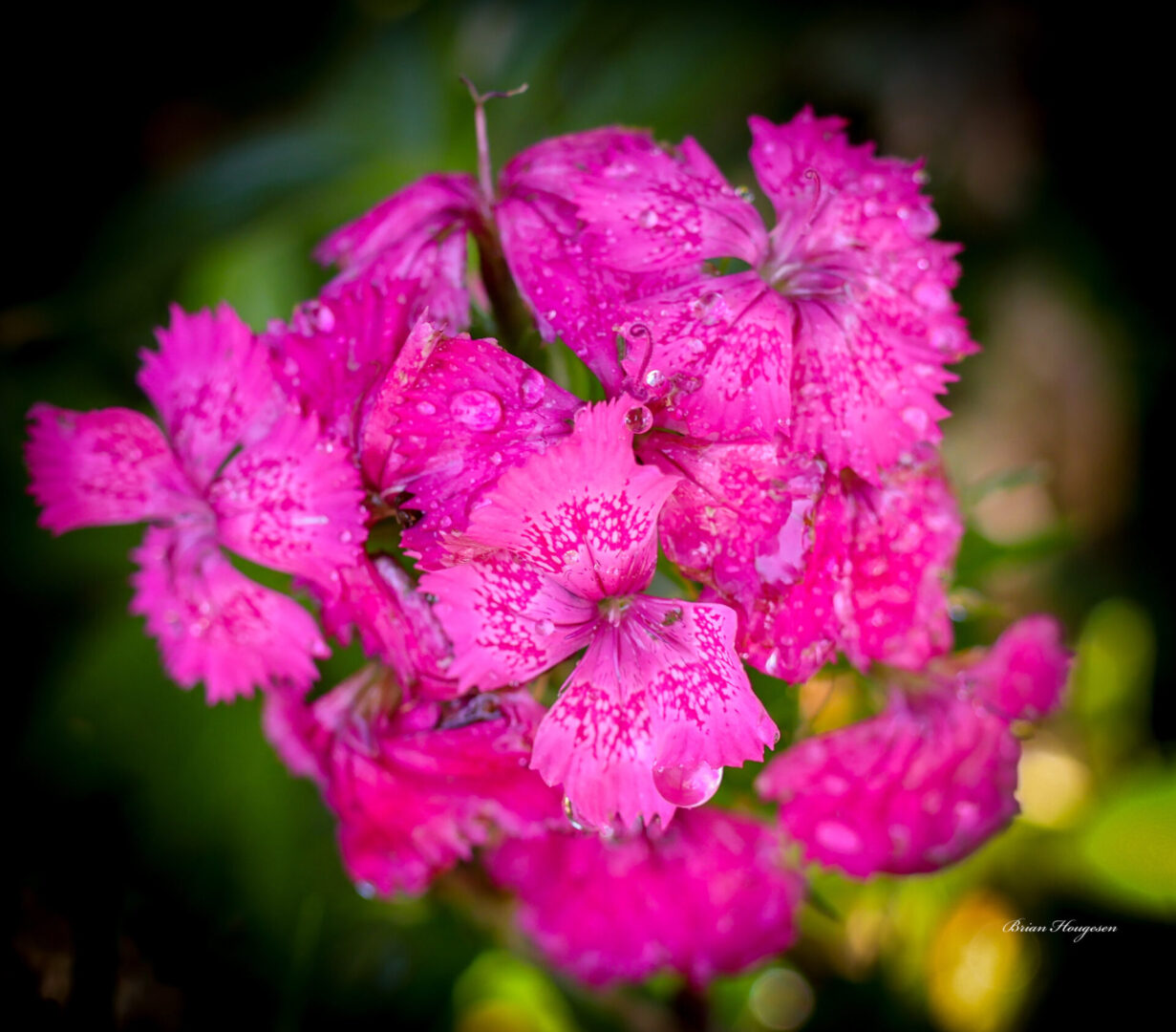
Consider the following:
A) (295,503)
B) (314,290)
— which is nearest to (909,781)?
(295,503)

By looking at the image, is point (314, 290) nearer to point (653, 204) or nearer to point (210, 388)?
point (210, 388)

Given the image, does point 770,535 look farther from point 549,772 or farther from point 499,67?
point 499,67

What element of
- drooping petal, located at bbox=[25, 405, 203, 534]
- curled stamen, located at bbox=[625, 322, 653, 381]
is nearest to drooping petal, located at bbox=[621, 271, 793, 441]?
curled stamen, located at bbox=[625, 322, 653, 381]

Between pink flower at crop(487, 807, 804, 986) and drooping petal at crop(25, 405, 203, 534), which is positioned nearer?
drooping petal at crop(25, 405, 203, 534)

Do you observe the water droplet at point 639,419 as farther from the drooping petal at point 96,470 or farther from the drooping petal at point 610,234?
the drooping petal at point 96,470

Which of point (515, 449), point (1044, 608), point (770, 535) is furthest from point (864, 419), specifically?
point (1044, 608)

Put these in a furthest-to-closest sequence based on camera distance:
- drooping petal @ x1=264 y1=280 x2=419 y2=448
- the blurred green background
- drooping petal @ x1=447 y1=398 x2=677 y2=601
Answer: the blurred green background
drooping petal @ x1=264 y1=280 x2=419 y2=448
drooping petal @ x1=447 y1=398 x2=677 y2=601

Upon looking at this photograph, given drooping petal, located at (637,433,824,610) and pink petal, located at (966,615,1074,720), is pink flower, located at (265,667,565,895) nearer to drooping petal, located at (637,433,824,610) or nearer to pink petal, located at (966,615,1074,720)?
drooping petal, located at (637,433,824,610)
